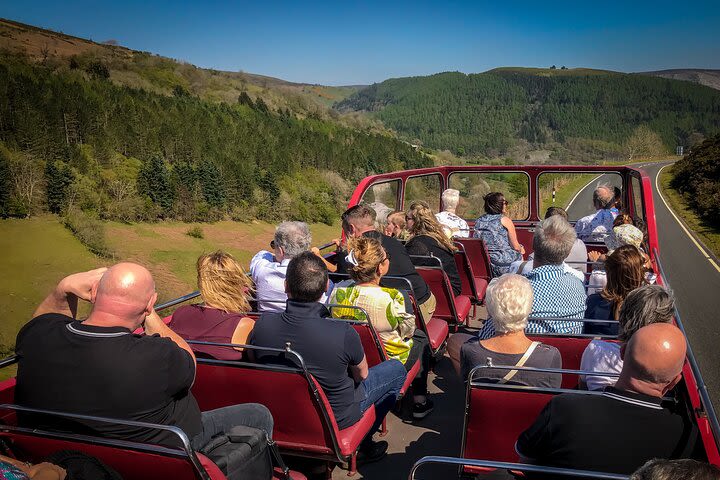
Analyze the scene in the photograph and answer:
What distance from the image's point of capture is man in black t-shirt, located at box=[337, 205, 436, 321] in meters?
4.75

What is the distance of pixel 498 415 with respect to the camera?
2824 mm

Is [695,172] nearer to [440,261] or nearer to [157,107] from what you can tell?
[440,261]

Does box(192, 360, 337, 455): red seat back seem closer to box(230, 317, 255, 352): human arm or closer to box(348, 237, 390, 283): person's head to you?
box(230, 317, 255, 352): human arm

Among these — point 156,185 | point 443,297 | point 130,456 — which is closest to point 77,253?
point 156,185

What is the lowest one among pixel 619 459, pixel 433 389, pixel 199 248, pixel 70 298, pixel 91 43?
pixel 199 248

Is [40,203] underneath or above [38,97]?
underneath

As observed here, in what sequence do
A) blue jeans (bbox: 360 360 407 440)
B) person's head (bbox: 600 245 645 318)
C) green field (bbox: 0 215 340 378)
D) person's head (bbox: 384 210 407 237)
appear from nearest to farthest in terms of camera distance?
blue jeans (bbox: 360 360 407 440) < person's head (bbox: 600 245 645 318) < person's head (bbox: 384 210 407 237) < green field (bbox: 0 215 340 378)

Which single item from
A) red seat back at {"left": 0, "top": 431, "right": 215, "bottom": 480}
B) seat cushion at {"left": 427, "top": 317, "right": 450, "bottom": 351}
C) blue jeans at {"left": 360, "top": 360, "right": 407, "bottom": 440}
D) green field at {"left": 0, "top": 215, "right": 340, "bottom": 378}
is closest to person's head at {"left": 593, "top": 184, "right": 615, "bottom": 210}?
seat cushion at {"left": 427, "top": 317, "right": 450, "bottom": 351}

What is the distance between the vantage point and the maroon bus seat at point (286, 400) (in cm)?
294

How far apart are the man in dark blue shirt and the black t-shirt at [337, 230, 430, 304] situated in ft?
4.61

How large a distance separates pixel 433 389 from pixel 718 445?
291cm

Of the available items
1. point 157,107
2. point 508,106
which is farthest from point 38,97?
point 508,106

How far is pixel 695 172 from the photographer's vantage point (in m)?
37.3

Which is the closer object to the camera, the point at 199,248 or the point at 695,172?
the point at 199,248
